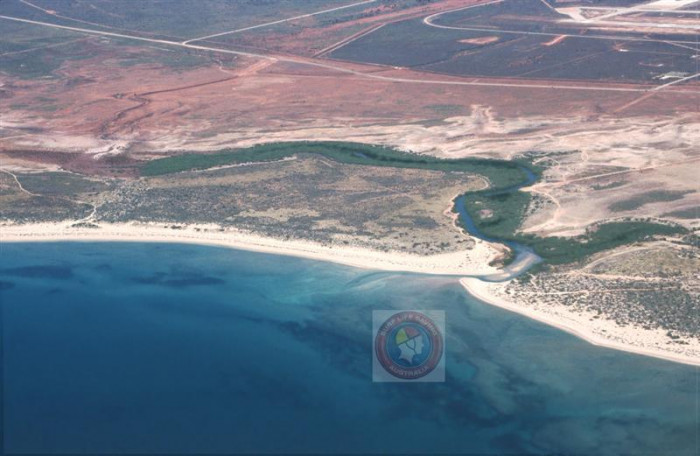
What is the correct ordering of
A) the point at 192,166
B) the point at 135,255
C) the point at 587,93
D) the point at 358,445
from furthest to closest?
the point at 587,93, the point at 192,166, the point at 135,255, the point at 358,445

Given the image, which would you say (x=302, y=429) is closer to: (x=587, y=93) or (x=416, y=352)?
(x=416, y=352)

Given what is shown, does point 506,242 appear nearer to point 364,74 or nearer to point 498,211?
point 498,211

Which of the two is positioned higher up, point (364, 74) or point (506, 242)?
point (364, 74)

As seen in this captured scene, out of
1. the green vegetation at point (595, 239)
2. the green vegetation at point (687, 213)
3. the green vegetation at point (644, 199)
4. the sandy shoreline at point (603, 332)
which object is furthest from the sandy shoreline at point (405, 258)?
the green vegetation at point (687, 213)

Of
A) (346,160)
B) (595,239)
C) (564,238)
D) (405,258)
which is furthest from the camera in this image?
(346,160)

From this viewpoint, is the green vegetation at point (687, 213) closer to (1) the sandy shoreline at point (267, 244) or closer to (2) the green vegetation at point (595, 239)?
(2) the green vegetation at point (595, 239)

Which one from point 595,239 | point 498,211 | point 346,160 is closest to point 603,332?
point 595,239

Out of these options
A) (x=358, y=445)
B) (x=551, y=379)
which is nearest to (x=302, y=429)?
(x=358, y=445)
